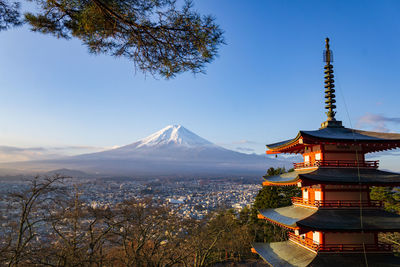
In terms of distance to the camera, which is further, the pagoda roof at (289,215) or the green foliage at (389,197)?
the green foliage at (389,197)

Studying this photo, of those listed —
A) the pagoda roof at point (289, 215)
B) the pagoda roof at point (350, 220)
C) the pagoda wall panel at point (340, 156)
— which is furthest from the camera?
the pagoda wall panel at point (340, 156)

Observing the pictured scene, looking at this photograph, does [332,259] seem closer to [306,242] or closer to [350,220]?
[306,242]

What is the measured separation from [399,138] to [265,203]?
17.1 metres

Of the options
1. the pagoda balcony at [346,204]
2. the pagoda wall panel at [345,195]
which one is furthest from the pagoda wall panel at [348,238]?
the pagoda wall panel at [345,195]

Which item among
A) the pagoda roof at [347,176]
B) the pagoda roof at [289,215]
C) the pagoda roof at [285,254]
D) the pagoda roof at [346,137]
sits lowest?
the pagoda roof at [285,254]

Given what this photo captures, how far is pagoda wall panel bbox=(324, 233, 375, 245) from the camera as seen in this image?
808 cm

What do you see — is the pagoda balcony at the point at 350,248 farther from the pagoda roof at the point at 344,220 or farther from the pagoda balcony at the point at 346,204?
the pagoda balcony at the point at 346,204

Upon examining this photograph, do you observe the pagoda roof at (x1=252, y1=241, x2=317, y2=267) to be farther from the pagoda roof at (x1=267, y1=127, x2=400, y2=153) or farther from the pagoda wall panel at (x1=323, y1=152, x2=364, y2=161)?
the pagoda roof at (x1=267, y1=127, x2=400, y2=153)

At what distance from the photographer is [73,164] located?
144625mm

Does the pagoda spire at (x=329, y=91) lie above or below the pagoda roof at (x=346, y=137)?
above

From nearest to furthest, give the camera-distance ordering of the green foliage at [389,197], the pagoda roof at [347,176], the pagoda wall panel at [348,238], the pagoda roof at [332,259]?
the pagoda roof at [332,259] → the pagoda roof at [347,176] → the pagoda wall panel at [348,238] → the green foliage at [389,197]

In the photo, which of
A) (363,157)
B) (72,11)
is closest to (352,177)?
(363,157)

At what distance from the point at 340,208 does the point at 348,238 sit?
93 cm

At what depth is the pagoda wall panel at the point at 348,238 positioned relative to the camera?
8.08 m
